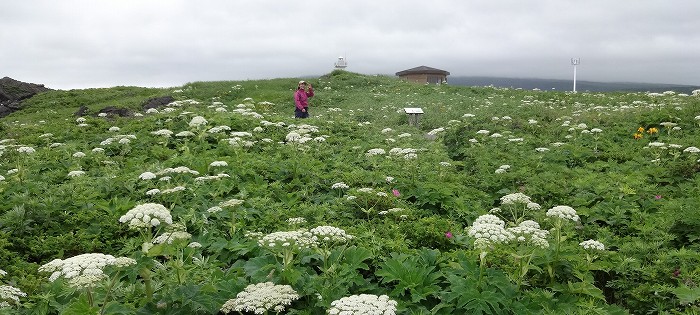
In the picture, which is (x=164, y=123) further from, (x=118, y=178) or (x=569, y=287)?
(x=569, y=287)

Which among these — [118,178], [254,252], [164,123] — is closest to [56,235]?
[118,178]

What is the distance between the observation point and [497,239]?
5219 mm

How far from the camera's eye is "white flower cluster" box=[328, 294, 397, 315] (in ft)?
13.4

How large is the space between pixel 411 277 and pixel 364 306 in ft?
4.81

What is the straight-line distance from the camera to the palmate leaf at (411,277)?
529cm

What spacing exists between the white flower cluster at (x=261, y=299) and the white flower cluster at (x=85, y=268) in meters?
1.02

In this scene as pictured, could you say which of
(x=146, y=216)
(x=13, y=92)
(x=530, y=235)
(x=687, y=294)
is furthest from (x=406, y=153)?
(x=13, y=92)

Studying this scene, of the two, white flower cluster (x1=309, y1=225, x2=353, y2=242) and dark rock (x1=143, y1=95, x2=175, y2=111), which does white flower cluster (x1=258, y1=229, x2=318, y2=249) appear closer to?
white flower cluster (x1=309, y1=225, x2=353, y2=242)

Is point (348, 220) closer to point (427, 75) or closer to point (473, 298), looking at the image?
point (473, 298)

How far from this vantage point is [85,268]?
436 centimetres

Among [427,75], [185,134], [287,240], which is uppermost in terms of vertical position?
[427,75]

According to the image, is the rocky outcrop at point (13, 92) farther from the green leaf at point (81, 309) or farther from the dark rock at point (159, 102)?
the green leaf at point (81, 309)

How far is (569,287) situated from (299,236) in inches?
122

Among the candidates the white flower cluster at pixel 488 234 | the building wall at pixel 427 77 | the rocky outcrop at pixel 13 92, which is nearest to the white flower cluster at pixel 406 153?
the white flower cluster at pixel 488 234
